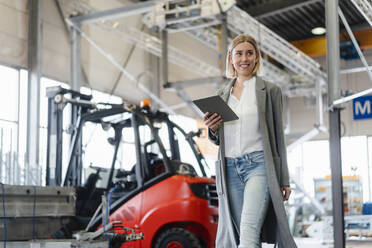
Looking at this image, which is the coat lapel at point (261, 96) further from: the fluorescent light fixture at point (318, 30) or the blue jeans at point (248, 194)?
the fluorescent light fixture at point (318, 30)

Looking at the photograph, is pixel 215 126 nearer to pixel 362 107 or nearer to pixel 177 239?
pixel 177 239

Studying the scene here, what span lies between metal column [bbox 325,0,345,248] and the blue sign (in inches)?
15.0

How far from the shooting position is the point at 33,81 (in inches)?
439

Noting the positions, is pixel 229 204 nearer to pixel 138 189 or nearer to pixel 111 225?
pixel 111 225

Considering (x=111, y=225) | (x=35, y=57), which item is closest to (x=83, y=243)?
(x=111, y=225)

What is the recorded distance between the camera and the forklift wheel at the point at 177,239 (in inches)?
246

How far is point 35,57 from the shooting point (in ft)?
36.8

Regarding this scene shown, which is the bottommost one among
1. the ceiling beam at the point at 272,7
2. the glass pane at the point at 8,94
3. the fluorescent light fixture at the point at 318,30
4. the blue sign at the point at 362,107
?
the blue sign at the point at 362,107

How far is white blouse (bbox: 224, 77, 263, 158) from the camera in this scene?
2879 mm

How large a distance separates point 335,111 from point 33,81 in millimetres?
6560

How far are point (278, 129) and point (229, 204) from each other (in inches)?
18.6

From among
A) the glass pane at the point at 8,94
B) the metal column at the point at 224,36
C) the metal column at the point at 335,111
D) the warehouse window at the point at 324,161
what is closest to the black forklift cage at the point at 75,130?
the metal column at the point at 335,111

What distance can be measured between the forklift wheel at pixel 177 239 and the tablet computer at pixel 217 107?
11.8ft

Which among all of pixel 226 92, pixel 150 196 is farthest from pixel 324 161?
pixel 226 92
